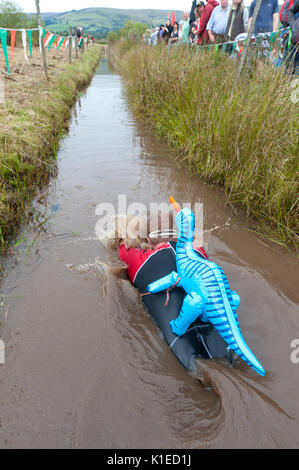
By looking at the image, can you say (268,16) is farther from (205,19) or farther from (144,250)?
(144,250)

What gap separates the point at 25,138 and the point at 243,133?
11.2ft

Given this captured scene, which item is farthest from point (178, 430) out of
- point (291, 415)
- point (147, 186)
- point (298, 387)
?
point (147, 186)

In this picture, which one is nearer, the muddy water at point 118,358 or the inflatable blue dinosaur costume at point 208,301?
the muddy water at point 118,358

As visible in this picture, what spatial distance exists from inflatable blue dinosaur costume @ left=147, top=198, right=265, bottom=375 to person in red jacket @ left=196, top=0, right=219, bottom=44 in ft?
22.6

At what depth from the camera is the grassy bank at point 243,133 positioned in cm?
345

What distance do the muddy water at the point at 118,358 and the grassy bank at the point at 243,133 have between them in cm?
43

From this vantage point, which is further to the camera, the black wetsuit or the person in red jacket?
the person in red jacket

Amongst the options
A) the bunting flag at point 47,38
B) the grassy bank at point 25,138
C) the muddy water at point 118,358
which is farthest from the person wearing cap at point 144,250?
the bunting flag at point 47,38

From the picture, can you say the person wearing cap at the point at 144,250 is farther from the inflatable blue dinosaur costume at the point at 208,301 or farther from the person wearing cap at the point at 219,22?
the person wearing cap at the point at 219,22

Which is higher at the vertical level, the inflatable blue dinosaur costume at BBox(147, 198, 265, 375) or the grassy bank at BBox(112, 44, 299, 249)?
the grassy bank at BBox(112, 44, 299, 249)

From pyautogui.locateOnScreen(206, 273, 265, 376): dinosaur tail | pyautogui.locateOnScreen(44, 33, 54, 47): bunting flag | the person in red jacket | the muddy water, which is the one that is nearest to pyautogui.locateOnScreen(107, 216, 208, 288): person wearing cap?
the muddy water

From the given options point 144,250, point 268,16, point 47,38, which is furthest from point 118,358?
point 47,38

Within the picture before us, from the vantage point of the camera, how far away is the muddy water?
1694 mm

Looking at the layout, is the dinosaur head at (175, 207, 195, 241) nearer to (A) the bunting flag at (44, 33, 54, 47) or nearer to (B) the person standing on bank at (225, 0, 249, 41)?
(B) the person standing on bank at (225, 0, 249, 41)
